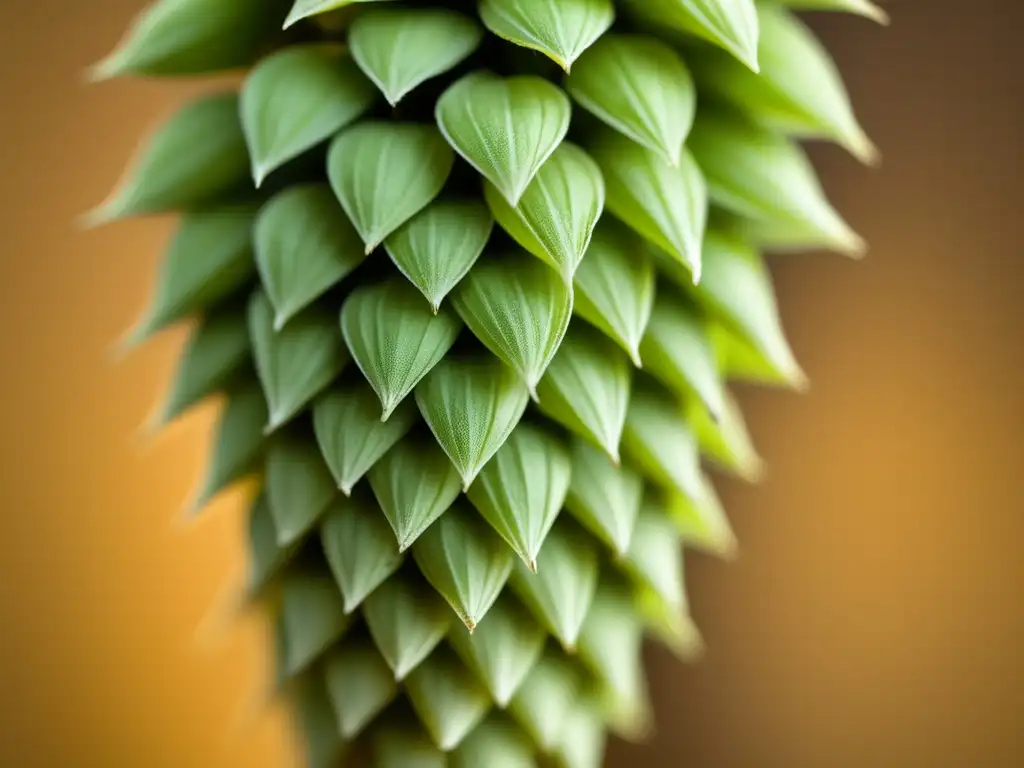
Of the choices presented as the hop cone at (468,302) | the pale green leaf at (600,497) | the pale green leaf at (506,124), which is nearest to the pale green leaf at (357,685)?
the hop cone at (468,302)

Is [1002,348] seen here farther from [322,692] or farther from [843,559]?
[322,692]

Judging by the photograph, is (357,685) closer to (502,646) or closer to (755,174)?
(502,646)

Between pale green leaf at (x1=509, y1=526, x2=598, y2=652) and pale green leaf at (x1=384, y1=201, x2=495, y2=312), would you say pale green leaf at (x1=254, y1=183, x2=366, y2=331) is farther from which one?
pale green leaf at (x1=509, y1=526, x2=598, y2=652)

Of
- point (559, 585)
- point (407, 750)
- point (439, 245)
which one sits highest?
point (439, 245)

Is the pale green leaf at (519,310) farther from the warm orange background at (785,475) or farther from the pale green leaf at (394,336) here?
the warm orange background at (785,475)

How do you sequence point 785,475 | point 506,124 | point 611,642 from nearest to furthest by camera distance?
point 506,124 → point 611,642 → point 785,475

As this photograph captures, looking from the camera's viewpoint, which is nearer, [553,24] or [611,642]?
[553,24]

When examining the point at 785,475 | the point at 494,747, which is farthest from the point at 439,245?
the point at 785,475
